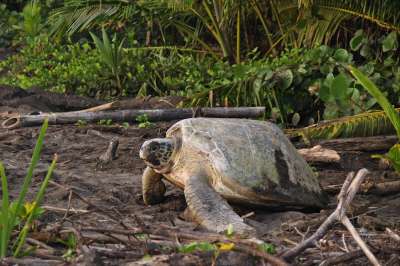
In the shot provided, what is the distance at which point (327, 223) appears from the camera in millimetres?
2656

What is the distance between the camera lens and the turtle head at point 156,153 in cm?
431

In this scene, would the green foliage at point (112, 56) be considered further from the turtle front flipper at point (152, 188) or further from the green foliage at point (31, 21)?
the turtle front flipper at point (152, 188)

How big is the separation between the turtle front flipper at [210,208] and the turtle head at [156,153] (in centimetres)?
21

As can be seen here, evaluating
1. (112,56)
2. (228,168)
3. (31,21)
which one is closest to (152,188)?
(228,168)

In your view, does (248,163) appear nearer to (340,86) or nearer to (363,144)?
(363,144)

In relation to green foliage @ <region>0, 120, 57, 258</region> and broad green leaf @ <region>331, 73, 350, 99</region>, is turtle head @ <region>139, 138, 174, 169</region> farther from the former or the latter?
broad green leaf @ <region>331, 73, 350, 99</region>

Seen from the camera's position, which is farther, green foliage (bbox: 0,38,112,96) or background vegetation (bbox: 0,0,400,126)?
green foliage (bbox: 0,38,112,96)

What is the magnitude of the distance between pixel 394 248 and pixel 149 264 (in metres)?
0.83

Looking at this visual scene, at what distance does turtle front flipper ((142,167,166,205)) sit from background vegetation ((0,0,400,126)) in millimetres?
2351

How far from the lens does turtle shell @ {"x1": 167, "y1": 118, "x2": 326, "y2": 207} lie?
407cm

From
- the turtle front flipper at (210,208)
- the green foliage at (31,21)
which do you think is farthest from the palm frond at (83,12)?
the turtle front flipper at (210,208)

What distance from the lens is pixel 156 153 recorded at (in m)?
4.34

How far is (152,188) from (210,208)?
61 centimetres

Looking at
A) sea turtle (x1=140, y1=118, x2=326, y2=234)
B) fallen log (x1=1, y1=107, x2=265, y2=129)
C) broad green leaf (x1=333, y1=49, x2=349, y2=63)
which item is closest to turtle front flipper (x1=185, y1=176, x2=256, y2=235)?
sea turtle (x1=140, y1=118, x2=326, y2=234)
